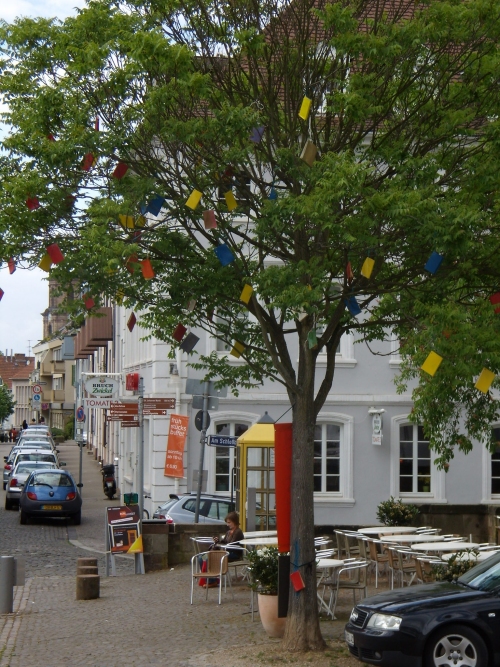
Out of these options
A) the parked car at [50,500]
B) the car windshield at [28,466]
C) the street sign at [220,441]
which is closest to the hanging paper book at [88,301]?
the street sign at [220,441]

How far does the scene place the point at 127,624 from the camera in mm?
14492

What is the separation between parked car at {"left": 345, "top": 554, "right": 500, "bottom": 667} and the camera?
10492 mm

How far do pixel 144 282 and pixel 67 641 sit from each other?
14.4ft

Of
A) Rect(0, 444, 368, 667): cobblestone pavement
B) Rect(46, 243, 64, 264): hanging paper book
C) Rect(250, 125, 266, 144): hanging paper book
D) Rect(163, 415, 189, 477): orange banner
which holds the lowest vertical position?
Rect(0, 444, 368, 667): cobblestone pavement

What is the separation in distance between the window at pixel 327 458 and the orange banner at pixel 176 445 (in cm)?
321

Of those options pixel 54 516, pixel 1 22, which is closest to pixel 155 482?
pixel 54 516

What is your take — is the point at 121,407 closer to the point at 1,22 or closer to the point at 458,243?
the point at 1,22

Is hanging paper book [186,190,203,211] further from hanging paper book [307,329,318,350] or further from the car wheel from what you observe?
the car wheel

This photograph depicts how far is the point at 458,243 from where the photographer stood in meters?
11.2

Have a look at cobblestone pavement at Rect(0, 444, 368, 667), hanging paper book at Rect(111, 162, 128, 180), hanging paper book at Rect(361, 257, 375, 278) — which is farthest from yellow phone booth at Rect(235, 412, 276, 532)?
hanging paper book at Rect(361, 257, 375, 278)

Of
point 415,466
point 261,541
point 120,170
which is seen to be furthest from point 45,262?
point 415,466

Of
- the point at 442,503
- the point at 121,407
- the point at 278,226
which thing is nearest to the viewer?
the point at 278,226

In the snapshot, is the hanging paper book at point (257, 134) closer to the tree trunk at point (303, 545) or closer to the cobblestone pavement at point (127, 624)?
the tree trunk at point (303, 545)

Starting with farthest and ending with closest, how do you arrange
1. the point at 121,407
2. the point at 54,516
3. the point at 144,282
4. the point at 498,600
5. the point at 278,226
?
the point at 54,516
the point at 121,407
the point at 144,282
the point at 278,226
the point at 498,600
